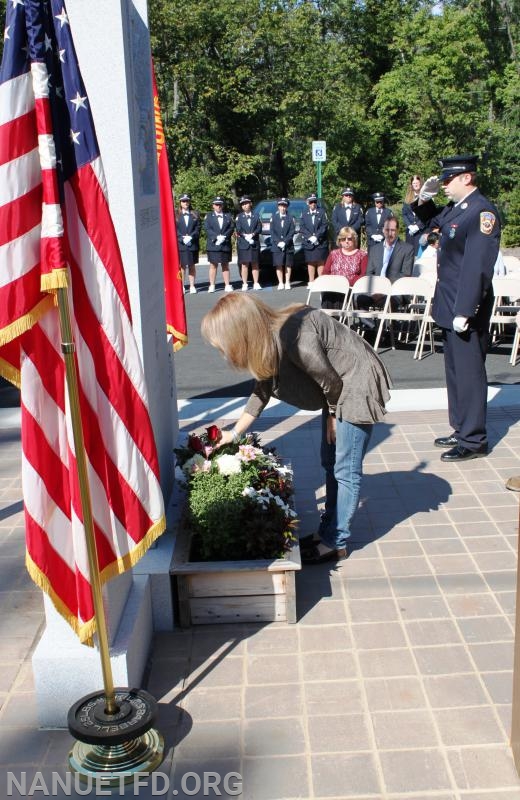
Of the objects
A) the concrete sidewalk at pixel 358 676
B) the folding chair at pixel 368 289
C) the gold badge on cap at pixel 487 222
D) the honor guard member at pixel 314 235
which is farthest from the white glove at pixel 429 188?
the honor guard member at pixel 314 235

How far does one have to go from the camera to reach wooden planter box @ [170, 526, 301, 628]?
4.09 m

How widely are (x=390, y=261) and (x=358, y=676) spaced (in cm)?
896

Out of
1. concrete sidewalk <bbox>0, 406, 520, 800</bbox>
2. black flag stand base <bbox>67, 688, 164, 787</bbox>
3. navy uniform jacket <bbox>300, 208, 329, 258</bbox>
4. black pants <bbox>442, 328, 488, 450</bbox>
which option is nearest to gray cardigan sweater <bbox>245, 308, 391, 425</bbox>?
concrete sidewalk <bbox>0, 406, 520, 800</bbox>

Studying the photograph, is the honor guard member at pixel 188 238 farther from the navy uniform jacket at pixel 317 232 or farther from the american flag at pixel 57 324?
the american flag at pixel 57 324

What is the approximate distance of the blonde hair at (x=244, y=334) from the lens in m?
3.79

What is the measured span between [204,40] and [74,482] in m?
30.2

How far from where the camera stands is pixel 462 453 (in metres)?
6.46

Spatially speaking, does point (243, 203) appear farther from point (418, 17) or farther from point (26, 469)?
point (418, 17)

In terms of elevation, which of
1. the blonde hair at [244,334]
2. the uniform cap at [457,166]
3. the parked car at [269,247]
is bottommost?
the parked car at [269,247]

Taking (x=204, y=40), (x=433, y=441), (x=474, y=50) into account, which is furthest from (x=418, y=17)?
(x=433, y=441)

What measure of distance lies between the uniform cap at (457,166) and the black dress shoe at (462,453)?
6.89ft

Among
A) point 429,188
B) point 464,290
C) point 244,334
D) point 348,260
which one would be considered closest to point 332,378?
point 244,334

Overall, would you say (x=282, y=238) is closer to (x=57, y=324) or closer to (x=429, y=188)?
(x=429, y=188)

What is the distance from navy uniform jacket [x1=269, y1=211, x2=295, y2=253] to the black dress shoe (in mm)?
11521
